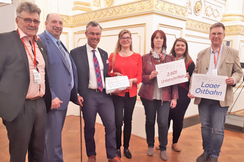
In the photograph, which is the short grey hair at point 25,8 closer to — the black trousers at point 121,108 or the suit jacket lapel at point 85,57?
the suit jacket lapel at point 85,57

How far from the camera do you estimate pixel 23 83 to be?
1436 mm

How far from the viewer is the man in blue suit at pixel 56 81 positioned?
181 cm

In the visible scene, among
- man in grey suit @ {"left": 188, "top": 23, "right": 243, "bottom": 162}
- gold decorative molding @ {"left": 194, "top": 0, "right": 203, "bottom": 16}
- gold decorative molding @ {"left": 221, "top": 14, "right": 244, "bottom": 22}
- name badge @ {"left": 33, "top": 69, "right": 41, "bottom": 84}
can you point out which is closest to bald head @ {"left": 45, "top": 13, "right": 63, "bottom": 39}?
name badge @ {"left": 33, "top": 69, "right": 41, "bottom": 84}

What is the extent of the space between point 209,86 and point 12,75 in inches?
83.7

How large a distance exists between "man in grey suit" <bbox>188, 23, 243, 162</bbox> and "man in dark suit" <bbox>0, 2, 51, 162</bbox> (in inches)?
73.0

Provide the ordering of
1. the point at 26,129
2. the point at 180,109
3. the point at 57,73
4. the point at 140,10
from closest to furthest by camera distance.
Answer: the point at 26,129 < the point at 57,73 < the point at 180,109 < the point at 140,10

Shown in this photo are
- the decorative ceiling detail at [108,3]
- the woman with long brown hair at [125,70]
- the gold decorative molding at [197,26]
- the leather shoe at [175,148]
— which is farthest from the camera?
the gold decorative molding at [197,26]

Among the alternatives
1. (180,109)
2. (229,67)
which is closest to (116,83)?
(180,109)

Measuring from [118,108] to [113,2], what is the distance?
241 centimetres

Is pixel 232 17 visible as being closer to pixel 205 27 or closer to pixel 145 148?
pixel 205 27

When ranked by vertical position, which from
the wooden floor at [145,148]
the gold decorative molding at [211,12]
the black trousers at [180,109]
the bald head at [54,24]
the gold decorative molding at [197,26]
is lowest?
the wooden floor at [145,148]

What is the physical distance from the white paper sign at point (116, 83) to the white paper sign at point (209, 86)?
0.91 metres

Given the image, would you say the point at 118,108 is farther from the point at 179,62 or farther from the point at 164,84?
the point at 179,62

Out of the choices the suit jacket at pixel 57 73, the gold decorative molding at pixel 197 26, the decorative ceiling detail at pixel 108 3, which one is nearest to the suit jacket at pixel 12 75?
the suit jacket at pixel 57 73
